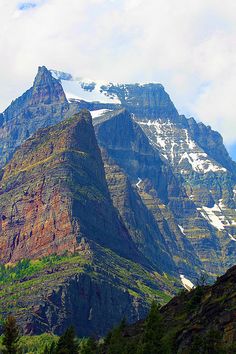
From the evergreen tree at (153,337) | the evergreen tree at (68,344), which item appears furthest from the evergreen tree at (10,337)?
the evergreen tree at (68,344)

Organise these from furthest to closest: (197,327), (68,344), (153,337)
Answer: (68,344) → (197,327) → (153,337)

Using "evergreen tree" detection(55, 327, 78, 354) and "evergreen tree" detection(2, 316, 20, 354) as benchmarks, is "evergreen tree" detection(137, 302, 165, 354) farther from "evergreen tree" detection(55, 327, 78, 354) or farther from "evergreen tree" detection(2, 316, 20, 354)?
"evergreen tree" detection(55, 327, 78, 354)

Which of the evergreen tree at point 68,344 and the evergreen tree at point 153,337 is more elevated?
the evergreen tree at point 68,344

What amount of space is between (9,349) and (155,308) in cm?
2993

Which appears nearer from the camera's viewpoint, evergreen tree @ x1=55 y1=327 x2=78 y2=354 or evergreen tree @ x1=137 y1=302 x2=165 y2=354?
evergreen tree @ x1=137 y1=302 x2=165 y2=354

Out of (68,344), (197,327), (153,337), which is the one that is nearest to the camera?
(153,337)

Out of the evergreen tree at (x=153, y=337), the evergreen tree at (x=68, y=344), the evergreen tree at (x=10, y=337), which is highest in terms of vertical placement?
the evergreen tree at (x=68, y=344)

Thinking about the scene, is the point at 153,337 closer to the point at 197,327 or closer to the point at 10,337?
the point at 197,327

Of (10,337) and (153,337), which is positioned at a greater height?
(10,337)

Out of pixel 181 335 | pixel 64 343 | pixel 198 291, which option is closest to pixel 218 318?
pixel 181 335

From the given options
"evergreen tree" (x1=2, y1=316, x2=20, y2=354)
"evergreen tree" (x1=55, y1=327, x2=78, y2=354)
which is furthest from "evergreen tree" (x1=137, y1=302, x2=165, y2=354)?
"evergreen tree" (x1=55, y1=327, x2=78, y2=354)

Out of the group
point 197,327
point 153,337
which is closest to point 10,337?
point 153,337

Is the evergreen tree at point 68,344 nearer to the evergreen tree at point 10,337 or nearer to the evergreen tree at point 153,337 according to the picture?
the evergreen tree at point 153,337

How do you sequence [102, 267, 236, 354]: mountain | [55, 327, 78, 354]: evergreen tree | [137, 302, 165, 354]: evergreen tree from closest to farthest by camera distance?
[102, 267, 236, 354]: mountain → [137, 302, 165, 354]: evergreen tree → [55, 327, 78, 354]: evergreen tree
